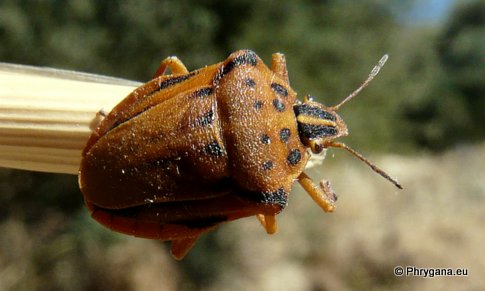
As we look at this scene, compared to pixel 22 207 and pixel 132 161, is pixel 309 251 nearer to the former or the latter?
pixel 22 207

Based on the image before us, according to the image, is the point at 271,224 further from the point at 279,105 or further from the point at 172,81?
the point at 172,81

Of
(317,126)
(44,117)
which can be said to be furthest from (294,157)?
(44,117)

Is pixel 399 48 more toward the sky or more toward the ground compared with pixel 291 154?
more toward the ground

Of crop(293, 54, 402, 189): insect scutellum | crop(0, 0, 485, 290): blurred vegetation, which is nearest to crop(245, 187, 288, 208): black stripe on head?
crop(293, 54, 402, 189): insect scutellum

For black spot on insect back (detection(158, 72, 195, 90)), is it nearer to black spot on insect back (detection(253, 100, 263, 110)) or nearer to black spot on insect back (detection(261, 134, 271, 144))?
black spot on insect back (detection(253, 100, 263, 110))

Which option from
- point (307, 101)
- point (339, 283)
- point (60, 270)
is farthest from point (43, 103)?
point (339, 283)

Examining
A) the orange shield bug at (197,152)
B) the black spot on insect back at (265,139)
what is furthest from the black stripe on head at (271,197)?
the black spot on insect back at (265,139)
